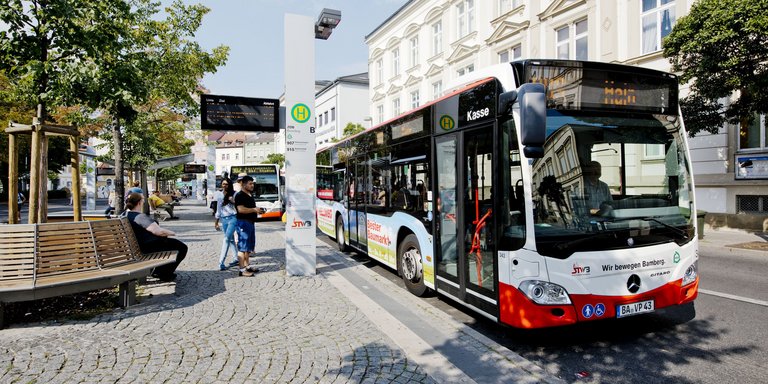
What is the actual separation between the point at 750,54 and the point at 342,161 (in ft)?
31.4

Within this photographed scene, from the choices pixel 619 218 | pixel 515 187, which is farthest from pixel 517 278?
pixel 619 218

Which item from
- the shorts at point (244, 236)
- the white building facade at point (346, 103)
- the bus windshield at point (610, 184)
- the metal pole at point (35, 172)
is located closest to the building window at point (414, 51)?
the white building facade at point (346, 103)

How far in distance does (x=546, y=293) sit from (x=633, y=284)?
859 mm

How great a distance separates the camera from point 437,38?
1165 inches

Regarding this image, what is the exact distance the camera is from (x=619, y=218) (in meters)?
4.17

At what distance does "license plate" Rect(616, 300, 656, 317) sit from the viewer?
4089 mm

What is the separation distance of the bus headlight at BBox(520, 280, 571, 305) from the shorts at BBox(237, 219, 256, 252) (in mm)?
4776

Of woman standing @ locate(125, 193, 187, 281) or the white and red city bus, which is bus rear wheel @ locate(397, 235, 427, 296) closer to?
the white and red city bus

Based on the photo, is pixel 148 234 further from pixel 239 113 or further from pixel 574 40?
pixel 574 40

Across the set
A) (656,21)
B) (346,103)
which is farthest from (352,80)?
(656,21)

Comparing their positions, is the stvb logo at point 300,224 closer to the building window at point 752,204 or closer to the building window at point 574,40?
the building window at point 752,204

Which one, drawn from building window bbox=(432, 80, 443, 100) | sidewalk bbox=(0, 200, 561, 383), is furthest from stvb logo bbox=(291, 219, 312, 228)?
building window bbox=(432, 80, 443, 100)

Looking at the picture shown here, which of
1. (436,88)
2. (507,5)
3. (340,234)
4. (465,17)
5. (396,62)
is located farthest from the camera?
(396,62)

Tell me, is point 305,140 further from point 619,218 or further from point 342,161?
point 619,218
